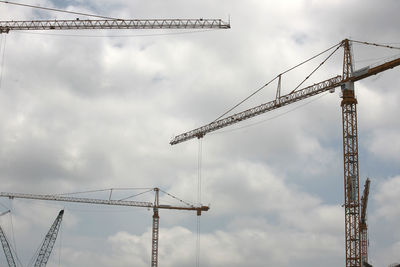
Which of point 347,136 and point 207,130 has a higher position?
point 207,130

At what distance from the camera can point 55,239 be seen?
616 feet

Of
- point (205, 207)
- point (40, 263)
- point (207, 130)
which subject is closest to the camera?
point (207, 130)

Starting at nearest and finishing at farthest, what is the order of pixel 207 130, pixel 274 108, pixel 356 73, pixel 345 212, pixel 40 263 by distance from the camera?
pixel 345 212 → pixel 356 73 → pixel 274 108 → pixel 207 130 → pixel 40 263

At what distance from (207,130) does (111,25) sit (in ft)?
134

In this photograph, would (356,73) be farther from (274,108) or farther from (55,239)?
(55,239)

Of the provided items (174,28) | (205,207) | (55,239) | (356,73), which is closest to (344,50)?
(356,73)

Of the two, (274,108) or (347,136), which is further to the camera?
(274,108)

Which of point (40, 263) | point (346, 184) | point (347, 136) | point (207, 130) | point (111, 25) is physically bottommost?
point (40, 263)

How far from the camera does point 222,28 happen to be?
452 feet

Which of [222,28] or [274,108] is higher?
[222,28]

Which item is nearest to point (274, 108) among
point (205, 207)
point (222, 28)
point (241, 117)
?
point (241, 117)

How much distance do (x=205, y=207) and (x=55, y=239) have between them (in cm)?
5306

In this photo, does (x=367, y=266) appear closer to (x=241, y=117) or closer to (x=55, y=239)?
(x=241, y=117)

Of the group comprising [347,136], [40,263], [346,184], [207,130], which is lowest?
[40,263]
